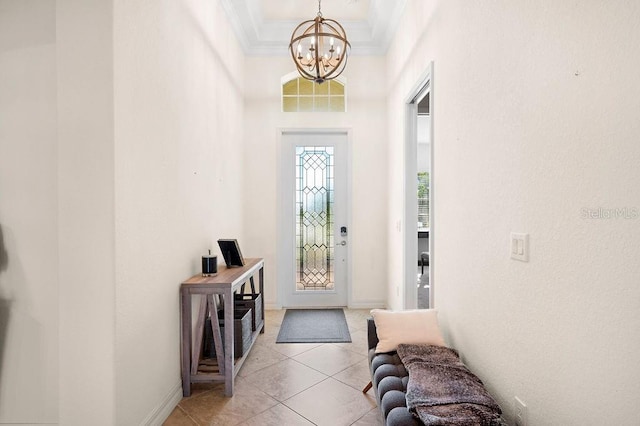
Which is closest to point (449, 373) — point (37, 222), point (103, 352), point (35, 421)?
point (103, 352)

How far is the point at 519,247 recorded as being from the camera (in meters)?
1.45

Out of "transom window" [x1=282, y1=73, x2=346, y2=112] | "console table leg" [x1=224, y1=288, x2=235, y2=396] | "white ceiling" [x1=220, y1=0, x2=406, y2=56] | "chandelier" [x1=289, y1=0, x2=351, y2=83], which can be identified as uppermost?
"white ceiling" [x1=220, y1=0, x2=406, y2=56]

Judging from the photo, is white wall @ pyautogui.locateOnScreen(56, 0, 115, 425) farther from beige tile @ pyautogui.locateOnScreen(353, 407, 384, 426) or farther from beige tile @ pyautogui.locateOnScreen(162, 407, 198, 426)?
beige tile @ pyautogui.locateOnScreen(353, 407, 384, 426)

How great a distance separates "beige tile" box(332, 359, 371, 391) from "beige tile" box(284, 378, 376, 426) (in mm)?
62

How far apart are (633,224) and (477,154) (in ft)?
3.14

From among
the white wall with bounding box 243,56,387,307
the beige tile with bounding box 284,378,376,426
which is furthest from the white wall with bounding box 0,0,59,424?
the white wall with bounding box 243,56,387,307

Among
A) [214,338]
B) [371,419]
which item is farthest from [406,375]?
[214,338]

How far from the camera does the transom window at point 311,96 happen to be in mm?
4426

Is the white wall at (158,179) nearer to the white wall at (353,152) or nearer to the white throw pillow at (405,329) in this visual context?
the white wall at (353,152)

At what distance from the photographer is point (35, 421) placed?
170 centimetres

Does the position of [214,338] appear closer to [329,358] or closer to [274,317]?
[329,358]

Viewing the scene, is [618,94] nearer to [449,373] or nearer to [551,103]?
[551,103]

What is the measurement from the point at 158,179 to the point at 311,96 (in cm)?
285

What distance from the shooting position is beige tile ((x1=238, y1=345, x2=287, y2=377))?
274cm
